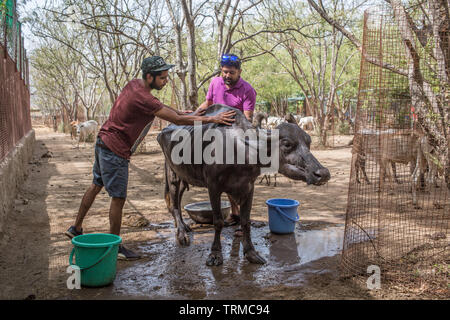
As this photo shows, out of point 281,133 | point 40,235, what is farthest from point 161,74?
point 40,235

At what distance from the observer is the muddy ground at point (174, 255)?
11.4 ft

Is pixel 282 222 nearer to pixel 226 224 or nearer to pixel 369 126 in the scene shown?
pixel 226 224

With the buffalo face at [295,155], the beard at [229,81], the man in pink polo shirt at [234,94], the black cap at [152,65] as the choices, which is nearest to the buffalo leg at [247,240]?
the buffalo face at [295,155]

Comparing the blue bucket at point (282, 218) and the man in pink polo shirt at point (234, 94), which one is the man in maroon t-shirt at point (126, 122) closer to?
the man in pink polo shirt at point (234, 94)

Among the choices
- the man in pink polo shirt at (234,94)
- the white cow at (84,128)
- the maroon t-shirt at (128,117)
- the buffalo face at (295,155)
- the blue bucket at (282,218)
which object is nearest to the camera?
the buffalo face at (295,155)

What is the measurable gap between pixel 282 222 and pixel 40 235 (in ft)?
10.9

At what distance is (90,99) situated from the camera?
1116 inches

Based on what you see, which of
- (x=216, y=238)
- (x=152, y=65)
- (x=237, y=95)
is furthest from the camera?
(x=237, y=95)

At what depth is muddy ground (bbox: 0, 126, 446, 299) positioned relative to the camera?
347 centimetres

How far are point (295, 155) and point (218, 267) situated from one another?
150 centimetres

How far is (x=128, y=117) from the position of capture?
4.14 meters

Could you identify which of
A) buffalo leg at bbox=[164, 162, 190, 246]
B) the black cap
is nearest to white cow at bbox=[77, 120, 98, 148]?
buffalo leg at bbox=[164, 162, 190, 246]

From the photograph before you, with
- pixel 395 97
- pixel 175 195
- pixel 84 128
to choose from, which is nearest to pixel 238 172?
pixel 175 195

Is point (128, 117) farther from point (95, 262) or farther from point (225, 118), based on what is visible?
point (95, 262)
